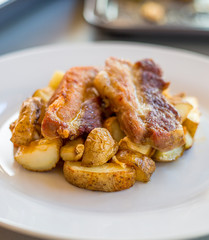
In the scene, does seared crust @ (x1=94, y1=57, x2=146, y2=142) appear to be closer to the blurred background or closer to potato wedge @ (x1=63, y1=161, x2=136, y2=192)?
potato wedge @ (x1=63, y1=161, x2=136, y2=192)

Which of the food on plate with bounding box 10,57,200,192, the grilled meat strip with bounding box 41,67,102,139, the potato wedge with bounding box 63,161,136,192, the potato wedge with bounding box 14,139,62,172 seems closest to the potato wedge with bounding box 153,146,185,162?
the food on plate with bounding box 10,57,200,192

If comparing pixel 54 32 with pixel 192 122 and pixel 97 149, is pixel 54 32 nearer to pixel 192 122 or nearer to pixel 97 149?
pixel 192 122

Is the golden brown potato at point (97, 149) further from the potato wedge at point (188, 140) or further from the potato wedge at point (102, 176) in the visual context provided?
the potato wedge at point (188, 140)

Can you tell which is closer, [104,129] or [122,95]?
[104,129]

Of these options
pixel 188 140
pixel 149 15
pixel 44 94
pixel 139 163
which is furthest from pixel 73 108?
pixel 149 15

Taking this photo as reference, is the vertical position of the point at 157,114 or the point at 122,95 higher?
the point at 122,95

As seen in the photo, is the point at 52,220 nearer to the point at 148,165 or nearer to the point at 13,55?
the point at 148,165

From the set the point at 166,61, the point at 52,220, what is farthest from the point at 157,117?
the point at 166,61
